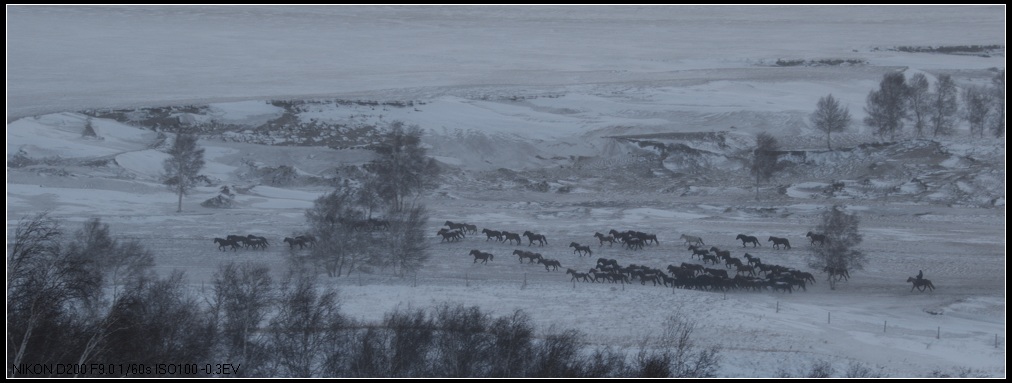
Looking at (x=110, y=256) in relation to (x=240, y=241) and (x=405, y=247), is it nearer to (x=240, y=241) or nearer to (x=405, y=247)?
(x=405, y=247)

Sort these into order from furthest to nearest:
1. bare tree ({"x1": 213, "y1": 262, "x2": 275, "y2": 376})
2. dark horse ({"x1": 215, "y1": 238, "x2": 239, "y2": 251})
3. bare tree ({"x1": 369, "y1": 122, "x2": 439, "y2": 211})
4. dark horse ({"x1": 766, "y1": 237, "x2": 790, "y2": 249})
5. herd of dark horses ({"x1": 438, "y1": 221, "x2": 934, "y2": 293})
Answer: bare tree ({"x1": 369, "y1": 122, "x2": 439, "y2": 211}), dark horse ({"x1": 766, "y1": 237, "x2": 790, "y2": 249}), dark horse ({"x1": 215, "y1": 238, "x2": 239, "y2": 251}), herd of dark horses ({"x1": 438, "y1": 221, "x2": 934, "y2": 293}), bare tree ({"x1": 213, "y1": 262, "x2": 275, "y2": 376})

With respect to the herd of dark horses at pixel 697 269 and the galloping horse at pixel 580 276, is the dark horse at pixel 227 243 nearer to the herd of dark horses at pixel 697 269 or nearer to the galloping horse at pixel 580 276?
the herd of dark horses at pixel 697 269

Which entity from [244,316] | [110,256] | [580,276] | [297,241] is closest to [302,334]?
[244,316]

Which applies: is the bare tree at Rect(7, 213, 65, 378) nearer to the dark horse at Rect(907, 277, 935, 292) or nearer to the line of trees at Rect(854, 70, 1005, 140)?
the dark horse at Rect(907, 277, 935, 292)

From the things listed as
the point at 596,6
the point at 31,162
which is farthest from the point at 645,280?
the point at 596,6

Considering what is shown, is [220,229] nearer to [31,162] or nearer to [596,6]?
[31,162]

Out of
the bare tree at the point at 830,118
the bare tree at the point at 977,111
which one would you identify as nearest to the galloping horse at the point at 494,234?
the bare tree at the point at 830,118

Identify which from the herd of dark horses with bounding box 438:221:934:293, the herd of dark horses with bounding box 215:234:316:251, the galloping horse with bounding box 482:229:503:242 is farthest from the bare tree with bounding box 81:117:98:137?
the galloping horse with bounding box 482:229:503:242
